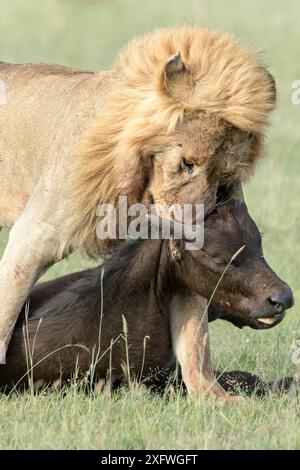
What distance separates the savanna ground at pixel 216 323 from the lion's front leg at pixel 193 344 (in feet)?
0.51

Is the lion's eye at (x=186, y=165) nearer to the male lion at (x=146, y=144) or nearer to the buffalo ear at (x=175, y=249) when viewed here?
the male lion at (x=146, y=144)

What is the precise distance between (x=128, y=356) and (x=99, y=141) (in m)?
1.03

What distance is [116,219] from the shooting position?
5590mm

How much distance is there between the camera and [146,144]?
5.28 m

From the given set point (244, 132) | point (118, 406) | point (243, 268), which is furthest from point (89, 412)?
point (244, 132)

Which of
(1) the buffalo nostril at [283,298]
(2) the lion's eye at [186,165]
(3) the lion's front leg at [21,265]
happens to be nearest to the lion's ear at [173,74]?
(2) the lion's eye at [186,165]

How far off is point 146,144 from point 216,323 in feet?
9.75

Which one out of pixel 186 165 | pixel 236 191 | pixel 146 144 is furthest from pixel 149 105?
pixel 236 191

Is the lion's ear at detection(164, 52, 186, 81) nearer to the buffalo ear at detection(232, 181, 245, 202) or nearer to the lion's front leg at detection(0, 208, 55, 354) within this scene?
the buffalo ear at detection(232, 181, 245, 202)

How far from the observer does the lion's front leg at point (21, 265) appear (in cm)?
556

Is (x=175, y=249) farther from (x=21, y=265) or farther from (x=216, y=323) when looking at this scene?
(x=216, y=323)
